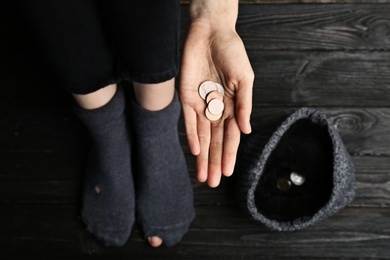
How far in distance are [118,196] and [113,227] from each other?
0.29 feet

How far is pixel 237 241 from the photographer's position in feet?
3.62

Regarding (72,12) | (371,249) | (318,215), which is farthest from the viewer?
(371,249)

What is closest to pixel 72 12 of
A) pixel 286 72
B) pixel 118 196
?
pixel 118 196

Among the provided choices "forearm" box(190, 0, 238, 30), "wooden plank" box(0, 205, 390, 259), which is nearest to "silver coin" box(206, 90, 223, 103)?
"forearm" box(190, 0, 238, 30)

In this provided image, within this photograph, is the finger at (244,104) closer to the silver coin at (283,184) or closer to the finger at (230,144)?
the finger at (230,144)

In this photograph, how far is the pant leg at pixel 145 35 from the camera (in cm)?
60

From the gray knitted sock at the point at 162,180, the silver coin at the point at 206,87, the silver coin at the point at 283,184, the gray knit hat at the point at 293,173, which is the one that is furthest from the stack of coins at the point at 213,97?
the silver coin at the point at 283,184

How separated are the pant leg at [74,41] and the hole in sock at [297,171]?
473 mm

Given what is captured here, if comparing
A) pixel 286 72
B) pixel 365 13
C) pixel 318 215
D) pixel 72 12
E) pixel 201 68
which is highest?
pixel 72 12

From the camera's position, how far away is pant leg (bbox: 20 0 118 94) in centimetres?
61

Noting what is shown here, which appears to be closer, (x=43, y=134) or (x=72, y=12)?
(x=72, y=12)

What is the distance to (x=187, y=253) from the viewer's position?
110 cm

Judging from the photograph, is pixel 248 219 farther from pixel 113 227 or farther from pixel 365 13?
pixel 365 13

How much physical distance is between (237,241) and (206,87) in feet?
1.63
